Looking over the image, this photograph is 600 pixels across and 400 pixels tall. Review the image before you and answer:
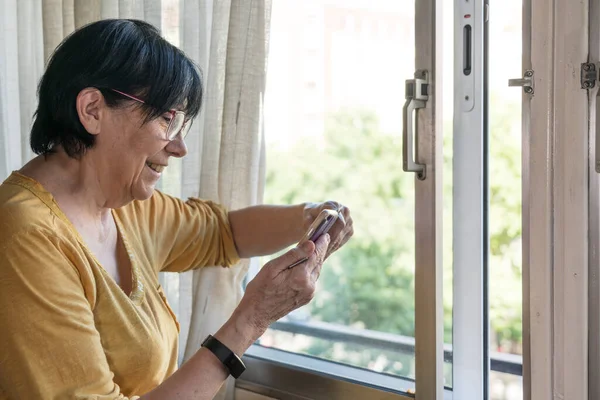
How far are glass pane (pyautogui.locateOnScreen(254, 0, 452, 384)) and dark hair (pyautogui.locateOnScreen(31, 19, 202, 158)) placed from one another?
1.38 ft

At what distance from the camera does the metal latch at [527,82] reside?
3.89ft

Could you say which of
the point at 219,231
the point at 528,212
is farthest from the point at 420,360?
the point at 219,231

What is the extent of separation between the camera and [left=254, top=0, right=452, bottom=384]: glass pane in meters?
2.23

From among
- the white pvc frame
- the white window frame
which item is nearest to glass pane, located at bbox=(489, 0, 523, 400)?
the white pvc frame

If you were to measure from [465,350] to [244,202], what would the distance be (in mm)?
584

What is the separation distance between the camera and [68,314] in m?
1.03

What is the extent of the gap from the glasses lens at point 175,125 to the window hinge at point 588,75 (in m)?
0.70

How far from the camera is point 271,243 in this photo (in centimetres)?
147

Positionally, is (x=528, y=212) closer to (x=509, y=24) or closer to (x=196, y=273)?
(x=509, y=24)

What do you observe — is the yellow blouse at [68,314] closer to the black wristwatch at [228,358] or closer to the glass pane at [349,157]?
the black wristwatch at [228,358]

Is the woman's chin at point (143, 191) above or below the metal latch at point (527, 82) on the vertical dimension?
below

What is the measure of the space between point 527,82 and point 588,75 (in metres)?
0.11

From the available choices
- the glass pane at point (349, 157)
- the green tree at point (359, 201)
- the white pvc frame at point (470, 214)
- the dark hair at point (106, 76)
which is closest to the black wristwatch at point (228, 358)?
the dark hair at point (106, 76)

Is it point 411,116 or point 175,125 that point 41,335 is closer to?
point 175,125
